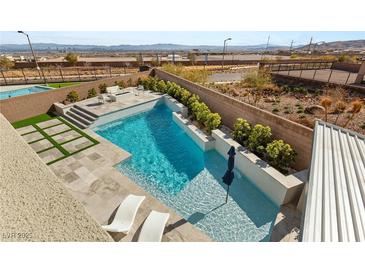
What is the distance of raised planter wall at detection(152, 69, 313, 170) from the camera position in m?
9.23

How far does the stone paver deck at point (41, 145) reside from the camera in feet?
38.8

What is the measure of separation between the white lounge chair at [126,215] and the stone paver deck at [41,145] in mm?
7858

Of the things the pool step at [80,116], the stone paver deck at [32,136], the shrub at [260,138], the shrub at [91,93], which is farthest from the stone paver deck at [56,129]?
the shrub at [260,138]

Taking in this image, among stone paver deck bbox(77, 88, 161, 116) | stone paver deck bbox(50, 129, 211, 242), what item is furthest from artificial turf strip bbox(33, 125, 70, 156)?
stone paver deck bbox(77, 88, 161, 116)

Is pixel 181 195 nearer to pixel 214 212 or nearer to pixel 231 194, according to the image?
pixel 214 212

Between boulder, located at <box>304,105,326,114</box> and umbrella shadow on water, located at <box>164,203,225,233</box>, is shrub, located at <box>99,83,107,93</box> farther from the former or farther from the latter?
boulder, located at <box>304,105,326,114</box>

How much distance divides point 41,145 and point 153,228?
10153 millimetres

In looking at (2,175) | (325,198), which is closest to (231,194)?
(325,198)

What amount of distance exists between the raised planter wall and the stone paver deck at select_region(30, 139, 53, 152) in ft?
39.4

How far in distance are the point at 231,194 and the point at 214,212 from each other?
1.39 metres

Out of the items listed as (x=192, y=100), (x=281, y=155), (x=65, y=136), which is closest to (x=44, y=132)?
(x=65, y=136)

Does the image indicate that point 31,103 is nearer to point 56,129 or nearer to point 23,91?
point 56,129
